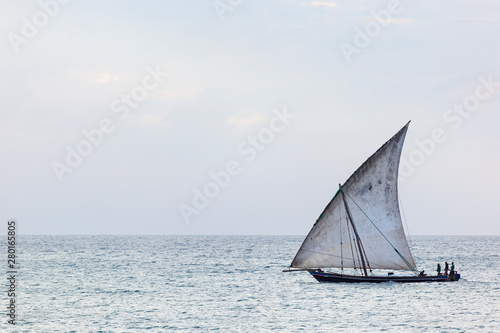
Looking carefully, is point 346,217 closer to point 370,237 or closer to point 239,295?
point 370,237

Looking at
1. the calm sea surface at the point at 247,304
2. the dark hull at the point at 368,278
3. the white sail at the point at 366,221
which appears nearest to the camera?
the calm sea surface at the point at 247,304

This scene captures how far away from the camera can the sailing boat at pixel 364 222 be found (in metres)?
57.8

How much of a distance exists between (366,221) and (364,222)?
206 mm

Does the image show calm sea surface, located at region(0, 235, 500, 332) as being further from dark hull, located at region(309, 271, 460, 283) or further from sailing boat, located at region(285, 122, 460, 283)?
sailing boat, located at region(285, 122, 460, 283)

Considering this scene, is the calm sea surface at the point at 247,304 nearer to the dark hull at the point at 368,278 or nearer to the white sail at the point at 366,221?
the dark hull at the point at 368,278

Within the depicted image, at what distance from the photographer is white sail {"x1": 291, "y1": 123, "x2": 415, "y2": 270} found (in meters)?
57.8

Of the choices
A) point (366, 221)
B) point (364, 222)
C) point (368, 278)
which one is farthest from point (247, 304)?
point (368, 278)

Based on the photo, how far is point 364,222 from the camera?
58.8 meters

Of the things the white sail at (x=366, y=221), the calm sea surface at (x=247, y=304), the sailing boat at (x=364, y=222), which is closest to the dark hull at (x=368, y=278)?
the calm sea surface at (x=247, y=304)

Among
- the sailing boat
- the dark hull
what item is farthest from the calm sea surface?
the sailing boat

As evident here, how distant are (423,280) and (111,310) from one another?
1179 inches

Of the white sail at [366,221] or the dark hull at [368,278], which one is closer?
the white sail at [366,221]

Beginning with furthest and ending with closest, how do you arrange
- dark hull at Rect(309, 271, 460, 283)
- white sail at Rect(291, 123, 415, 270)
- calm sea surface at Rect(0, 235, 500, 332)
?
dark hull at Rect(309, 271, 460, 283) → white sail at Rect(291, 123, 415, 270) → calm sea surface at Rect(0, 235, 500, 332)

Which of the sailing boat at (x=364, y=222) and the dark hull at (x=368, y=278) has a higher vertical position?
the sailing boat at (x=364, y=222)
